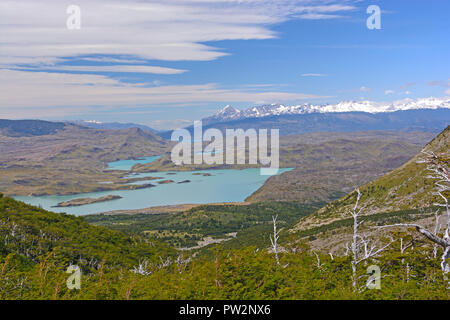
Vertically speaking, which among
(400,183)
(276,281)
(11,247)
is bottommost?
(400,183)

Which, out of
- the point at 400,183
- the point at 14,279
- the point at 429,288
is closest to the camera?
the point at 429,288

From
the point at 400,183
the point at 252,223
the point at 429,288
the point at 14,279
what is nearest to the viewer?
the point at 429,288

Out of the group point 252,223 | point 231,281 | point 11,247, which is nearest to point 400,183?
point 252,223

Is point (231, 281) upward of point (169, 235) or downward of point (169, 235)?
upward
